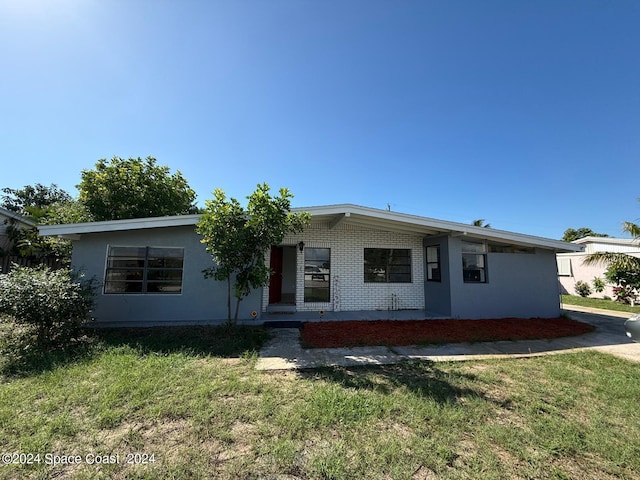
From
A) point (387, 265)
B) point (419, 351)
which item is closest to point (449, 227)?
point (387, 265)

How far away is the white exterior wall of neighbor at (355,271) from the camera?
29.4 ft

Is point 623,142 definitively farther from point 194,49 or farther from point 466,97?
point 194,49

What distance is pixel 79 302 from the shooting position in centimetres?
538

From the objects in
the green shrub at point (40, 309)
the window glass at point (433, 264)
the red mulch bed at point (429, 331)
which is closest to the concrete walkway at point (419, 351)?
the red mulch bed at point (429, 331)

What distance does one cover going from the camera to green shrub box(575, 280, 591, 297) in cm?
1507

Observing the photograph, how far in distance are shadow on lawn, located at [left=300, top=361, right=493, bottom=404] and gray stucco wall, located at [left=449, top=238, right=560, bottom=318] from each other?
450 cm

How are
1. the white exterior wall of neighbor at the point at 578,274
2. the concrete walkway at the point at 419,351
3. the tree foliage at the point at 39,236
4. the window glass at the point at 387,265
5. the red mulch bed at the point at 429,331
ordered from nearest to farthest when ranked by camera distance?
the concrete walkway at the point at 419,351 → the red mulch bed at the point at 429,331 → the window glass at the point at 387,265 → the tree foliage at the point at 39,236 → the white exterior wall of neighbor at the point at 578,274

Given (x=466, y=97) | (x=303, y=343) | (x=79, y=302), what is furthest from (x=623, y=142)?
(x=79, y=302)

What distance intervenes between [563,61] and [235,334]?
452 inches

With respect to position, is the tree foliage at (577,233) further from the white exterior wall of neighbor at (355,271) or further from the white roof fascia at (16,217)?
the white roof fascia at (16,217)

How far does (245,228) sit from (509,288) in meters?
8.59

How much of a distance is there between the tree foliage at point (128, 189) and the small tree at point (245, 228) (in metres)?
9.57

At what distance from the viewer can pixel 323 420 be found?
2.76m

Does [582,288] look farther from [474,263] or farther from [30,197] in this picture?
[30,197]
